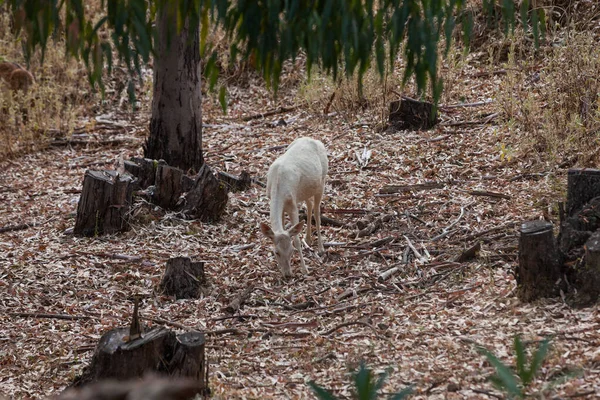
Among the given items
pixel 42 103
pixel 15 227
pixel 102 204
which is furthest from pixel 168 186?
pixel 42 103

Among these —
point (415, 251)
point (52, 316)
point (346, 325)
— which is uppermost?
point (415, 251)

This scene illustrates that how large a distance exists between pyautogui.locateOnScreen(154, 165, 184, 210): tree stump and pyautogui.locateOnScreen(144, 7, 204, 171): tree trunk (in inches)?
31.5

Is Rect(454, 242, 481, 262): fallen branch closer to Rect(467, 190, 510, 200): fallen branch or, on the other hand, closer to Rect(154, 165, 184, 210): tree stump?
Rect(467, 190, 510, 200): fallen branch

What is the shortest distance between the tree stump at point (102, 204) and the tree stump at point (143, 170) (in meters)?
0.62

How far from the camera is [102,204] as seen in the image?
27.3 ft

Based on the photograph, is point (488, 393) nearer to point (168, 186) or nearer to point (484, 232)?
point (484, 232)

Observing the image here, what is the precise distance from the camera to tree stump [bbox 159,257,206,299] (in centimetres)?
702

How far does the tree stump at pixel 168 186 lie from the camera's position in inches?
349

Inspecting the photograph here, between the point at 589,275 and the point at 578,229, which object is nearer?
the point at 589,275

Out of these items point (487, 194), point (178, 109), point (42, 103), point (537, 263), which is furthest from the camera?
point (42, 103)

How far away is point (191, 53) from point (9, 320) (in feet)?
13.3

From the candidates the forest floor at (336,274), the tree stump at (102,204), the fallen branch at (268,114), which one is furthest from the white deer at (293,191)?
the fallen branch at (268,114)

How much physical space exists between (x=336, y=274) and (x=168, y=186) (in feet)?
7.95

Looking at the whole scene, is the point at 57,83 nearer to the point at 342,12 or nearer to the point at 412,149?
the point at 412,149
